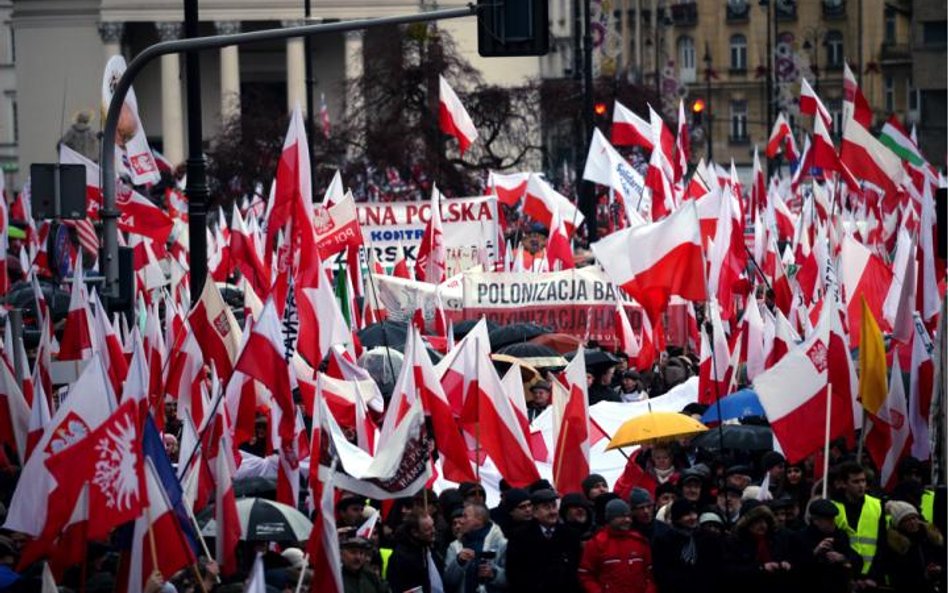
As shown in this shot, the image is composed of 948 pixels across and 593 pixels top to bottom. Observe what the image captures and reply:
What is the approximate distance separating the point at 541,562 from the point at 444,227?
16.4 m

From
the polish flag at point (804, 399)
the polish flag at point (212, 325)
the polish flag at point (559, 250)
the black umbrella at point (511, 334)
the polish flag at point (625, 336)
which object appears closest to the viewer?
the polish flag at point (804, 399)

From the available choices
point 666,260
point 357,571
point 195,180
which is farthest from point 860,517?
point 195,180

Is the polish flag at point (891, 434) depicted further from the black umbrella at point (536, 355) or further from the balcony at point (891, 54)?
the balcony at point (891, 54)

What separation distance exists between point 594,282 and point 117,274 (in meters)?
7.16

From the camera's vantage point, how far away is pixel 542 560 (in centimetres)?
1493

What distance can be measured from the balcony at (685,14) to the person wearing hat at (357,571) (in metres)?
83.2

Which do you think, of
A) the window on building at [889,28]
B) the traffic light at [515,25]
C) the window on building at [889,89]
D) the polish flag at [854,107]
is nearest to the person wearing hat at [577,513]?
the traffic light at [515,25]

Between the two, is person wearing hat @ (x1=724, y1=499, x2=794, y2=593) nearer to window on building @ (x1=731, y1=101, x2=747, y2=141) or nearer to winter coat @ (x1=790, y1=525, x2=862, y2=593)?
winter coat @ (x1=790, y1=525, x2=862, y2=593)

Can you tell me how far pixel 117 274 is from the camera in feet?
65.8

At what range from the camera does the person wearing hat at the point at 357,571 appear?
14.3 m

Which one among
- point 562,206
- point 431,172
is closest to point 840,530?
point 562,206

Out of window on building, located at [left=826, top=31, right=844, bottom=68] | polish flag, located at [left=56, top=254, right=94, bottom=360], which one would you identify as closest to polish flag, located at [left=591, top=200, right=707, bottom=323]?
polish flag, located at [left=56, top=254, right=94, bottom=360]

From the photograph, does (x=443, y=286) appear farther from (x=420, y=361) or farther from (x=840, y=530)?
(x=840, y=530)

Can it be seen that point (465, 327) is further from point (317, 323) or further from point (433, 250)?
point (317, 323)
